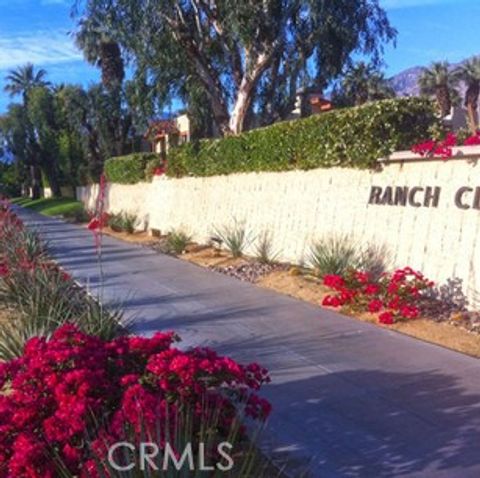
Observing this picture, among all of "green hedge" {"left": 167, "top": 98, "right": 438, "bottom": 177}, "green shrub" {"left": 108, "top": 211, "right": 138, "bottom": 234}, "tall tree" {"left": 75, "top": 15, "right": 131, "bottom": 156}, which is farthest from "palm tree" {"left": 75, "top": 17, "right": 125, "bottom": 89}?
"green hedge" {"left": 167, "top": 98, "right": 438, "bottom": 177}

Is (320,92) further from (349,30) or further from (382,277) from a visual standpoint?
(382,277)

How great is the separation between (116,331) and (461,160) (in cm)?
484

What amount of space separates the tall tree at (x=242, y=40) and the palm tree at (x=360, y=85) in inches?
86.0

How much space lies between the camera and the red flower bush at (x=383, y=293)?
9255 mm

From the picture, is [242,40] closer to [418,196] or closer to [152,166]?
[152,166]

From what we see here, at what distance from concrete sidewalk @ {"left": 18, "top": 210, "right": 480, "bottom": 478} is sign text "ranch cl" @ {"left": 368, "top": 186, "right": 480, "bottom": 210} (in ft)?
6.45

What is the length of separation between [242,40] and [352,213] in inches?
393

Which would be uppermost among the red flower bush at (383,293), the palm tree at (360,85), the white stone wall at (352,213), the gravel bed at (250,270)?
the palm tree at (360,85)

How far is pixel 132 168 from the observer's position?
2850 centimetres

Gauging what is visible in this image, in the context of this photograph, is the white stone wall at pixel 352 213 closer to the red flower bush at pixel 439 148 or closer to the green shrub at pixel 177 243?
the red flower bush at pixel 439 148

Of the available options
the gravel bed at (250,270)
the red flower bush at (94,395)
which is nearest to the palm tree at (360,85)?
the gravel bed at (250,270)

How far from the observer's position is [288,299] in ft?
36.8

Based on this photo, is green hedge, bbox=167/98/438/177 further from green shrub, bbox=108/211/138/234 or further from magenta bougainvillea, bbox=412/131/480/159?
green shrub, bbox=108/211/138/234

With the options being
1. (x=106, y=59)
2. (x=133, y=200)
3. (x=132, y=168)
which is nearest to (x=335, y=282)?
(x=133, y=200)
